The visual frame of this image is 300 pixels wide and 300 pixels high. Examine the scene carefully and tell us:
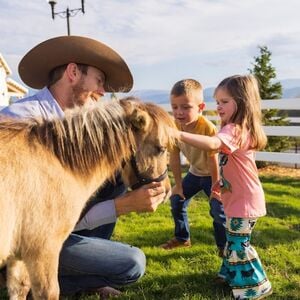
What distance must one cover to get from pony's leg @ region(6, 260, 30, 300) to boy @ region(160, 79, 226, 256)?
2.00 m

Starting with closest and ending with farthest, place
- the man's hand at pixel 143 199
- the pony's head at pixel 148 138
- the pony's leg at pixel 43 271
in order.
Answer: the pony's leg at pixel 43 271 → the pony's head at pixel 148 138 → the man's hand at pixel 143 199

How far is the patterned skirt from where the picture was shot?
360 cm

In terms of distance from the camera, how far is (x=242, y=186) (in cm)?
363

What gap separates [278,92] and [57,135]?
1076 centimetres

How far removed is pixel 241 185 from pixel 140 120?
1.26 m

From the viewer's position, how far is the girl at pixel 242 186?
3580 mm

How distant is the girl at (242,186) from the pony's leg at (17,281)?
1.78 metres

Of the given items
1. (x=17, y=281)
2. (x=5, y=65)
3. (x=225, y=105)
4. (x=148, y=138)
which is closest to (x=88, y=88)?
(x=148, y=138)

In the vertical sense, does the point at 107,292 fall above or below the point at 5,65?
below

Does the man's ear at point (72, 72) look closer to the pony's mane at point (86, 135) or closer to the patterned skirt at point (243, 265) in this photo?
the pony's mane at point (86, 135)

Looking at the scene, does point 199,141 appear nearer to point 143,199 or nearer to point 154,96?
point 143,199

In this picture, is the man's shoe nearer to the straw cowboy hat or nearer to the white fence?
the straw cowboy hat

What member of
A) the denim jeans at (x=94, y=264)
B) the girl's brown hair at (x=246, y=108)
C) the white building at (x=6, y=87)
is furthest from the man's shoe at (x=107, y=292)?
the white building at (x=6, y=87)

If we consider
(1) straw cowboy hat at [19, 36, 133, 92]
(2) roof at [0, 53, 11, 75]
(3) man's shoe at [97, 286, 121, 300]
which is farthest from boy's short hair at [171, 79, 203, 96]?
(2) roof at [0, 53, 11, 75]
